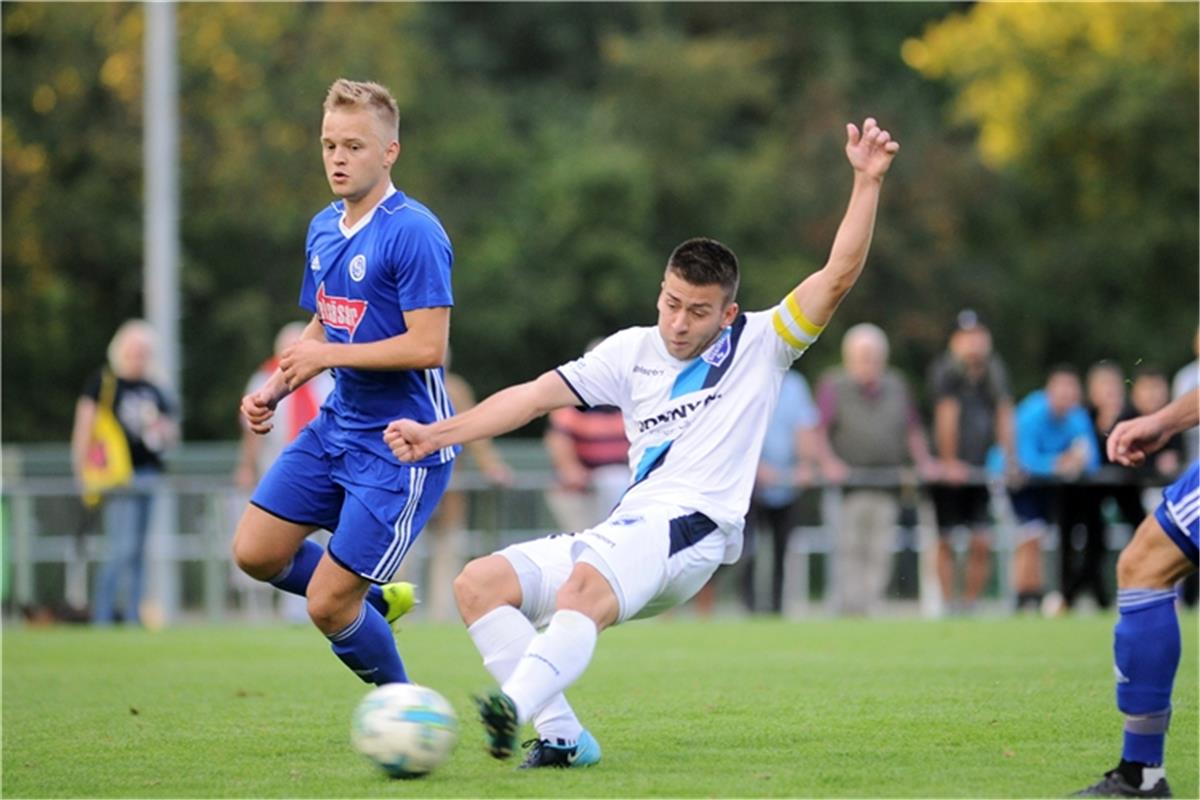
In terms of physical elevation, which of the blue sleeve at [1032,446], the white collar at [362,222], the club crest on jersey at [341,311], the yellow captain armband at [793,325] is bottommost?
the blue sleeve at [1032,446]

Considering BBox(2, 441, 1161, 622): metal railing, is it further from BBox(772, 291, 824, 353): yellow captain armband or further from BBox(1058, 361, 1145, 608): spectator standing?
BBox(772, 291, 824, 353): yellow captain armband

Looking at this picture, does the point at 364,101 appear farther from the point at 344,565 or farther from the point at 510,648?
the point at 510,648

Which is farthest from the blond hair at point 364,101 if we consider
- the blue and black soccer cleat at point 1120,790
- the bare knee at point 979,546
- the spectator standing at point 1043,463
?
the spectator standing at point 1043,463

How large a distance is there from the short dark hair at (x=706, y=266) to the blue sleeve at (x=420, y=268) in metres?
0.89

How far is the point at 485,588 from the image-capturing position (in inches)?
278

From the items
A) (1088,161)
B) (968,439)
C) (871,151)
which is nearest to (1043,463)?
(968,439)

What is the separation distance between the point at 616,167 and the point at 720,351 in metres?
31.3

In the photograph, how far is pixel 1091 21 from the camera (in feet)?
129

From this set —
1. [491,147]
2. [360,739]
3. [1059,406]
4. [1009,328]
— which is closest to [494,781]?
[360,739]

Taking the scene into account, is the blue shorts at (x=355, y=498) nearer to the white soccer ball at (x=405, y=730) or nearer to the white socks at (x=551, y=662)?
the white soccer ball at (x=405, y=730)

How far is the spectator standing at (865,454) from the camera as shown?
17.4 m

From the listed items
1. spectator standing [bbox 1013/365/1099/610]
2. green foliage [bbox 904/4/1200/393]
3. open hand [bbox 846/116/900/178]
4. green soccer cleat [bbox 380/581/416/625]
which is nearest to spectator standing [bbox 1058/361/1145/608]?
spectator standing [bbox 1013/365/1099/610]

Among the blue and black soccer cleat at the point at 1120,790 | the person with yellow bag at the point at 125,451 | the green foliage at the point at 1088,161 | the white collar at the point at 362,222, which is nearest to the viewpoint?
the blue and black soccer cleat at the point at 1120,790

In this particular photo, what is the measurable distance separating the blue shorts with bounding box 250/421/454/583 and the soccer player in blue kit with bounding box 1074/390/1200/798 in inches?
107
